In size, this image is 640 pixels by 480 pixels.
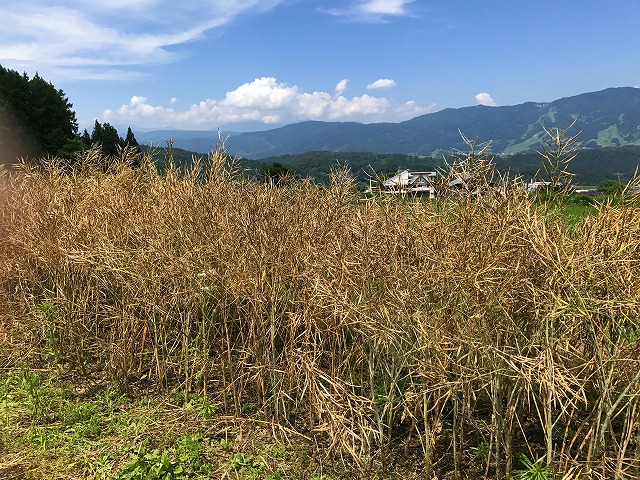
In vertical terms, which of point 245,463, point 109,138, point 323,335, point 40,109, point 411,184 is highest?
point 40,109

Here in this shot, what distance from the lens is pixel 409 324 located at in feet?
9.85

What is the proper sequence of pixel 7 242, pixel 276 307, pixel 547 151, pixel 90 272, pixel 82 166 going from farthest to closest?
pixel 82 166 < pixel 7 242 < pixel 90 272 < pixel 276 307 < pixel 547 151

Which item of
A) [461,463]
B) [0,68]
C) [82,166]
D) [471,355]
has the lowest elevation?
[461,463]

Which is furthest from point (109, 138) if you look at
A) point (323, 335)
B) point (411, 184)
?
point (323, 335)

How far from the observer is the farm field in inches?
108

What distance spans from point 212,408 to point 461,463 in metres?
2.20

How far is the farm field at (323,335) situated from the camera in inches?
108

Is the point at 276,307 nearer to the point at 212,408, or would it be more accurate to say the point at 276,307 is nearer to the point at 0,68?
the point at 212,408

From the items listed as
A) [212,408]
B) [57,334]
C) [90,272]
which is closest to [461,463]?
[212,408]

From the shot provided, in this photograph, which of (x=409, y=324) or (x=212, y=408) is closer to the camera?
(x=409, y=324)

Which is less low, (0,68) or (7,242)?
(0,68)

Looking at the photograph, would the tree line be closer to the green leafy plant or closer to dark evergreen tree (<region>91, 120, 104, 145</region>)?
dark evergreen tree (<region>91, 120, 104, 145</region>)

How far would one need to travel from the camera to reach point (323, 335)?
3855 millimetres

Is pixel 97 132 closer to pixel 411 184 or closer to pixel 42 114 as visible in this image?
pixel 42 114
